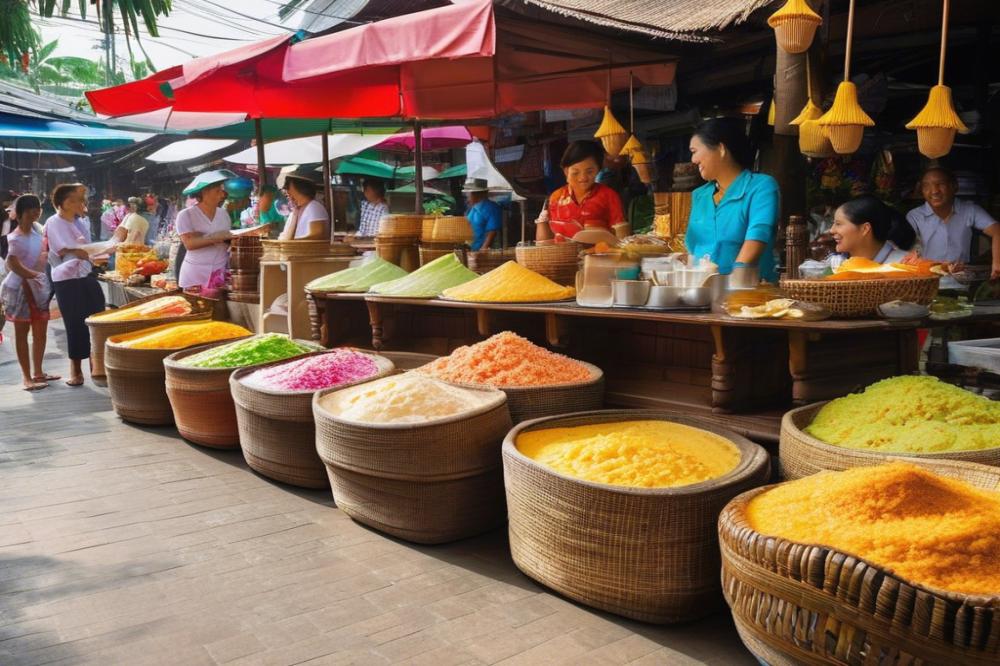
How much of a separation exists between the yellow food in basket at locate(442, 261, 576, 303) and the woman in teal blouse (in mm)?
715

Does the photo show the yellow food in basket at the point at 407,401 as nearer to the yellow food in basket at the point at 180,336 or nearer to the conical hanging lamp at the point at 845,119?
the conical hanging lamp at the point at 845,119

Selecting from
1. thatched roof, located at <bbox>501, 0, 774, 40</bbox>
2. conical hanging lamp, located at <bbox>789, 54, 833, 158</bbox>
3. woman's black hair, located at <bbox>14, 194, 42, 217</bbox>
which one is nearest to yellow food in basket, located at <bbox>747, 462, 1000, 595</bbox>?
conical hanging lamp, located at <bbox>789, 54, 833, 158</bbox>

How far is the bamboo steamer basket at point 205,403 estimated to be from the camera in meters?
4.18

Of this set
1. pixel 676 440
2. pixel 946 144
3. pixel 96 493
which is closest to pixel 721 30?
pixel 946 144

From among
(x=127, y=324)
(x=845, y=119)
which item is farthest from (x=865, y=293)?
(x=127, y=324)

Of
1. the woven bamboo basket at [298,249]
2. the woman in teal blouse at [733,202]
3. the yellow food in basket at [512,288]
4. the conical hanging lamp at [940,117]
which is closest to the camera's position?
the conical hanging lamp at [940,117]

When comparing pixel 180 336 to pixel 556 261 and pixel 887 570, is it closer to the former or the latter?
pixel 556 261

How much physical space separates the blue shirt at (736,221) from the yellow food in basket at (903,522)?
158 cm

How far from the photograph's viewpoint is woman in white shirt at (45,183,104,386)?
6.30 meters

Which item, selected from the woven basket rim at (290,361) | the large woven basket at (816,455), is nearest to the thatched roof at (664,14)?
the woven basket rim at (290,361)

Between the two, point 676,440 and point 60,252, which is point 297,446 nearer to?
point 676,440

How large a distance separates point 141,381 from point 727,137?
3714 mm

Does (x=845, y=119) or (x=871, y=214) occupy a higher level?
(x=845, y=119)

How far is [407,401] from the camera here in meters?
3.00
